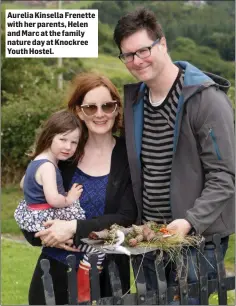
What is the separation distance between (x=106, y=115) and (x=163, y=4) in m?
22.0

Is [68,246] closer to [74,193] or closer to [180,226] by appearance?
[74,193]

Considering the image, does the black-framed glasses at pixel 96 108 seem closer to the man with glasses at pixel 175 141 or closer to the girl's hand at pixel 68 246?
the man with glasses at pixel 175 141

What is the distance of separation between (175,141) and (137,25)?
689 millimetres

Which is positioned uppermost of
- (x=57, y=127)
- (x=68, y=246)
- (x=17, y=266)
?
(x=57, y=127)

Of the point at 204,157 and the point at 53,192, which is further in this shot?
the point at 53,192

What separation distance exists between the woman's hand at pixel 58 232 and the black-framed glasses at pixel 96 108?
25.8 inches

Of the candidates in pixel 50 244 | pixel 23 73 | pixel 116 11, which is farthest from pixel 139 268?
pixel 116 11

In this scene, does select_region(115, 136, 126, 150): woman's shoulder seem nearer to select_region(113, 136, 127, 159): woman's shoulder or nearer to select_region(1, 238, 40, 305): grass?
select_region(113, 136, 127, 159): woman's shoulder

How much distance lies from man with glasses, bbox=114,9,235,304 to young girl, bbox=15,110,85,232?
14.3 inches

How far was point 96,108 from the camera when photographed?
393 centimetres

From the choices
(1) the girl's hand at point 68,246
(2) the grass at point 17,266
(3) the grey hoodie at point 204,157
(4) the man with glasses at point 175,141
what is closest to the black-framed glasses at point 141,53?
(4) the man with glasses at point 175,141

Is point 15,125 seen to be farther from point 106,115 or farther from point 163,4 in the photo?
point 106,115

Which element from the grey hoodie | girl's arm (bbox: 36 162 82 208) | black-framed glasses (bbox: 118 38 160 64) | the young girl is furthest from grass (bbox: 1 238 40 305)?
black-framed glasses (bbox: 118 38 160 64)

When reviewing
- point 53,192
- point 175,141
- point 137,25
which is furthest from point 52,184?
point 137,25
